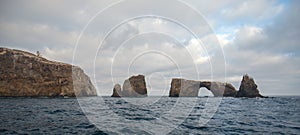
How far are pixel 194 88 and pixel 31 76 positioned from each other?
93.3 metres

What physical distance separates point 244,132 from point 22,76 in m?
134

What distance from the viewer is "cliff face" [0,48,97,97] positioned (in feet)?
404

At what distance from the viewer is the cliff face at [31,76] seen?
12325 cm

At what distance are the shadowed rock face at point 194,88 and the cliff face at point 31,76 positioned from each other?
57262 mm

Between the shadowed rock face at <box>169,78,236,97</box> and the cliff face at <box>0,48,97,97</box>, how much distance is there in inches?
2254

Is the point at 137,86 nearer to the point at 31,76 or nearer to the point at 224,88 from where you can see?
the point at 224,88

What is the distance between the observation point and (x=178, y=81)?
14562 centimetres

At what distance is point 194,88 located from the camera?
147375 millimetres

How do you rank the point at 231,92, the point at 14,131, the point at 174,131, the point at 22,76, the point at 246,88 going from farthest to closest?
the point at 231,92, the point at 22,76, the point at 246,88, the point at 174,131, the point at 14,131

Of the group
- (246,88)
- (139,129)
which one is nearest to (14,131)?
(139,129)

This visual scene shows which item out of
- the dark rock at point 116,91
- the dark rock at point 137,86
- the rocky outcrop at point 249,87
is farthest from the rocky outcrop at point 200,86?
the dark rock at point 116,91

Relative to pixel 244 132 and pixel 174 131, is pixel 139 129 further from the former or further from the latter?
pixel 244 132

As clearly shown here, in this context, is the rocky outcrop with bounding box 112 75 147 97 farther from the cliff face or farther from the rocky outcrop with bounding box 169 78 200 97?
the cliff face

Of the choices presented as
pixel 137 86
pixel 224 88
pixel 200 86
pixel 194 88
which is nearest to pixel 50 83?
pixel 137 86
